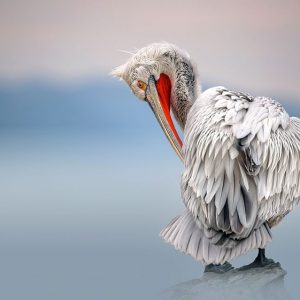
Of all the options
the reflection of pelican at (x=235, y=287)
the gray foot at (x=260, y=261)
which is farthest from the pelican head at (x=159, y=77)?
the reflection of pelican at (x=235, y=287)

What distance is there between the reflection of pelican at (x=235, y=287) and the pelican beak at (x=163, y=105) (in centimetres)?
111

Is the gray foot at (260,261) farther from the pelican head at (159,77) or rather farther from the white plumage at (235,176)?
the pelican head at (159,77)

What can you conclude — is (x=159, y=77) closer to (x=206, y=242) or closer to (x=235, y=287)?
(x=206, y=242)

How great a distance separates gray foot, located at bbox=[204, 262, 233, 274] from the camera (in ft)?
15.7

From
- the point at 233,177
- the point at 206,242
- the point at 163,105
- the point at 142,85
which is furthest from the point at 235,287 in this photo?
the point at 142,85

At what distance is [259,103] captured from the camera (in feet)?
15.6

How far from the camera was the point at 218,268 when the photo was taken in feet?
15.8

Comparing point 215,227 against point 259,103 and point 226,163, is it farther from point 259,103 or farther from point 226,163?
point 259,103

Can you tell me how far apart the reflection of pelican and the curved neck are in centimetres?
134

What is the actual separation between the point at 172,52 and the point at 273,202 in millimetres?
1464

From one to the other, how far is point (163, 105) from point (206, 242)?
4.42 ft

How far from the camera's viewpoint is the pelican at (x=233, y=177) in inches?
173

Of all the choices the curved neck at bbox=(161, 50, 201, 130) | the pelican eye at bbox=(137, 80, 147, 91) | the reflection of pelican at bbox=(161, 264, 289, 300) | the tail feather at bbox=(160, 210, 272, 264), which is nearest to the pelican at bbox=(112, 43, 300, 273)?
the tail feather at bbox=(160, 210, 272, 264)

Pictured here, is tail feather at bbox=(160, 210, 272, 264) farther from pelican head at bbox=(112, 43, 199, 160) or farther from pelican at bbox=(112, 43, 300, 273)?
pelican head at bbox=(112, 43, 199, 160)
